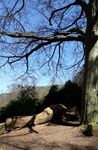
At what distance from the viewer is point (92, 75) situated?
16.2 m

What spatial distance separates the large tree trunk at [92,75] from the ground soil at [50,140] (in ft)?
3.19

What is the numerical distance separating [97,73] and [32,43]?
455 cm

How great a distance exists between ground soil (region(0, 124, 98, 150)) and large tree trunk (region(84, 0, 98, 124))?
97 cm

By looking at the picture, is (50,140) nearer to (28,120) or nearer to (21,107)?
(28,120)

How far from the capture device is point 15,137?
1511 cm

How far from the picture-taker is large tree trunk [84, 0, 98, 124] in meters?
15.9

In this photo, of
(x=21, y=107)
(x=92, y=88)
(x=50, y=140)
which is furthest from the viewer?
(x=21, y=107)

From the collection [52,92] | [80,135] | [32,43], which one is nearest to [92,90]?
[80,135]

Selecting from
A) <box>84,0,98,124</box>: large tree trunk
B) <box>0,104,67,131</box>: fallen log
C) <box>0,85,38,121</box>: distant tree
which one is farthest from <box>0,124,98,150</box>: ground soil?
<box>0,85,38,121</box>: distant tree

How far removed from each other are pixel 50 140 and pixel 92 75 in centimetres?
361

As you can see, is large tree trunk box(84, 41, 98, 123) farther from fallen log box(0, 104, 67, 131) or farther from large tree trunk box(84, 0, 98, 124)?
fallen log box(0, 104, 67, 131)

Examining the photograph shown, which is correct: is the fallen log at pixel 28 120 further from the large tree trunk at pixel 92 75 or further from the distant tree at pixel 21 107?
the distant tree at pixel 21 107

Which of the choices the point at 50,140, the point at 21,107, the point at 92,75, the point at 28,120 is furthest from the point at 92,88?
the point at 21,107

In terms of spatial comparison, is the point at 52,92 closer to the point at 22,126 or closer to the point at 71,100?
the point at 71,100
